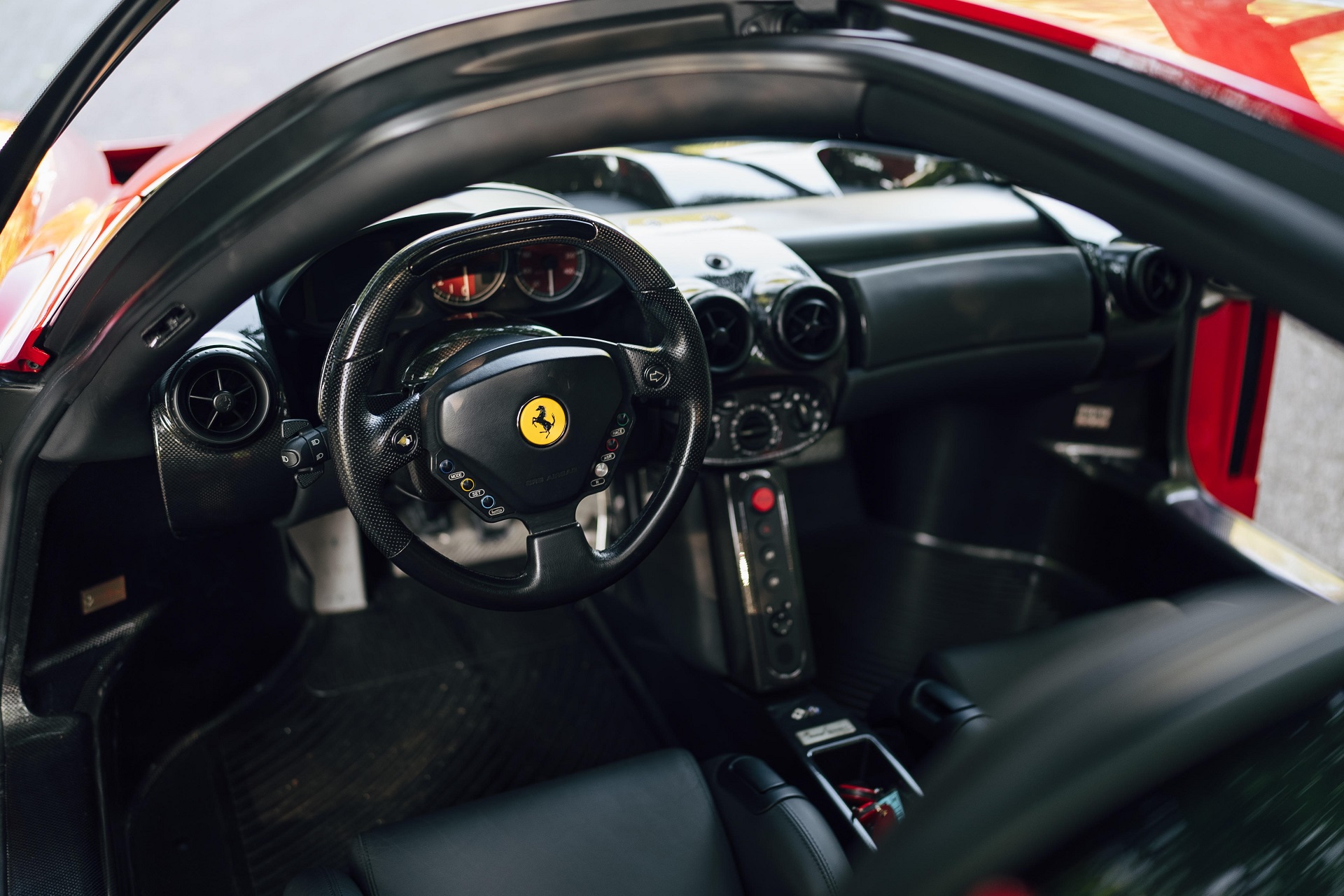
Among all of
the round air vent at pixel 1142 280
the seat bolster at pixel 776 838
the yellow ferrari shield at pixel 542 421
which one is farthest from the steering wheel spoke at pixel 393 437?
the round air vent at pixel 1142 280

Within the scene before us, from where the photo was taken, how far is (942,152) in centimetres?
80

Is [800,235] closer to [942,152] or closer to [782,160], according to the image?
[782,160]

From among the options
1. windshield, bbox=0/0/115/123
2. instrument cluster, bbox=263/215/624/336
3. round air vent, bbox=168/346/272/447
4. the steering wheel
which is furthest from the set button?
windshield, bbox=0/0/115/123

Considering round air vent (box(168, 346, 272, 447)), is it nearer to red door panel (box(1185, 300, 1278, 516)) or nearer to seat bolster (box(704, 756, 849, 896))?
seat bolster (box(704, 756, 849, 896))

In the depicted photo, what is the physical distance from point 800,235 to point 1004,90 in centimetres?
143

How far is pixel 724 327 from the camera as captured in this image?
181 centimetres

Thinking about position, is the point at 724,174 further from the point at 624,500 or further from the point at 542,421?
the point at 542,421

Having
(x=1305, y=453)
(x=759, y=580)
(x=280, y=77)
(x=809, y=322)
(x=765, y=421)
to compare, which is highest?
(x=280, y=77)

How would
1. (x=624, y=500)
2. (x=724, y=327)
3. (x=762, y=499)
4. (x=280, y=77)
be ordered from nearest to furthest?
(x=280, y=77) → (x=724, y=327) → (x=762, y=499) → (x=624, y=500)

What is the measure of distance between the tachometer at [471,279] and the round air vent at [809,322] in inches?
21.2

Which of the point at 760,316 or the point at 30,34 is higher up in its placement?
the point at 30,34

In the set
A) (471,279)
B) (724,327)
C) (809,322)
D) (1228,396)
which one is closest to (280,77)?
(471,279)

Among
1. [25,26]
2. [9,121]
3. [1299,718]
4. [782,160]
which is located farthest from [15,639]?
[782,160]

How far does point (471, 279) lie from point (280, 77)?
0.55m
